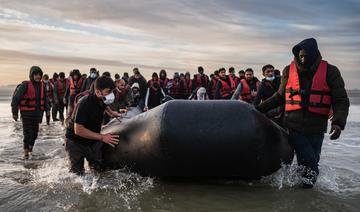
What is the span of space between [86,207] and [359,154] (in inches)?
220

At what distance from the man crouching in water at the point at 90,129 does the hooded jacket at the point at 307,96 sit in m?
2.12

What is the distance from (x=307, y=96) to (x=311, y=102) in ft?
0.27

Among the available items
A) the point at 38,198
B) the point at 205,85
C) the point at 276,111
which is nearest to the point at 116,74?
the point at 205,85

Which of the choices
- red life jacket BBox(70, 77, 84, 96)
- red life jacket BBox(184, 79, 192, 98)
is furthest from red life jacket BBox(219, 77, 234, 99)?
red life jacket BBox(184, 79, 192, 98)

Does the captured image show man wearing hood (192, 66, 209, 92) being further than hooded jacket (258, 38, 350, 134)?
Yes

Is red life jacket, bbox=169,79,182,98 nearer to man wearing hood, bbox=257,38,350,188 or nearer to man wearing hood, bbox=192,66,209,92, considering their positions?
man wearing hood, bbox=192,66,209,92

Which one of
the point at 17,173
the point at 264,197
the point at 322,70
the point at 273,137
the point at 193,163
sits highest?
the point at 322,70

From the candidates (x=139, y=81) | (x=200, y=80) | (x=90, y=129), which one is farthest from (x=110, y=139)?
(x=200, y=80)

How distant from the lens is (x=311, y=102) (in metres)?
4.50

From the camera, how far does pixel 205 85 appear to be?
15477 millimetres

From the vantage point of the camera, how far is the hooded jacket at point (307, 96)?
437 centimetres

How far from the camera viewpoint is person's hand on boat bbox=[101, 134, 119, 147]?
189 inches

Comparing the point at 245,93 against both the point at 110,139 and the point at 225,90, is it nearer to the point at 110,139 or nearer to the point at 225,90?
the point at 225,90

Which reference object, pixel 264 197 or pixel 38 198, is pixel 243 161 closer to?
pixel 264 197
